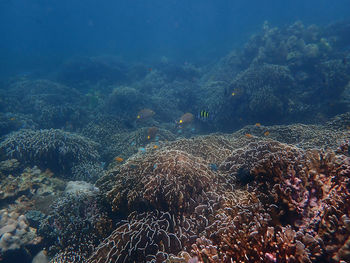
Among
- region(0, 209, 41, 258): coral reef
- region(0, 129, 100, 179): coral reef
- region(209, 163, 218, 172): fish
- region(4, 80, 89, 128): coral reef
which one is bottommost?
region(0, 209, 41, 258): coral reef

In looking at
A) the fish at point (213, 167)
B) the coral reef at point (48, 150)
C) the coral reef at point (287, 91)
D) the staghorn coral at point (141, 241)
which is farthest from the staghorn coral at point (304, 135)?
the coral reef at point (48, 150)

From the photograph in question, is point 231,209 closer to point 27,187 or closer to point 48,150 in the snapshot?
point 27,187

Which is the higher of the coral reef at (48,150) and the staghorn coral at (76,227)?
the coral reef at (48,150)

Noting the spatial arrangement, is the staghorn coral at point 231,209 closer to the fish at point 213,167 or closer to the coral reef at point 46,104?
the fish at point 213,167

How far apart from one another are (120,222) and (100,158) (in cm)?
607

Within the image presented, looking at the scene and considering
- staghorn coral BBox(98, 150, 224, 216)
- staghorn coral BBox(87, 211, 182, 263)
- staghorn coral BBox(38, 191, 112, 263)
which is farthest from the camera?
staghorn coral BBox(38, 191, 112, 263)

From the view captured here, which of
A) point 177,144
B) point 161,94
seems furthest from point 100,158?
point 161,94

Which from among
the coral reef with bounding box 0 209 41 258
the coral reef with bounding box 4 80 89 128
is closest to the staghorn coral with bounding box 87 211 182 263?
the coral reef with bounding box 0 209 41 258

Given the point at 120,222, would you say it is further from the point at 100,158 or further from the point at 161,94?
the point at 161,94

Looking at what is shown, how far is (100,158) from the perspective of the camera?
968 centimetres

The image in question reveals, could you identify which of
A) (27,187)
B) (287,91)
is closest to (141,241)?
(27,187)

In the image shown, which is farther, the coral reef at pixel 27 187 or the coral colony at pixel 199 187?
the coral reef at pixel 27 187

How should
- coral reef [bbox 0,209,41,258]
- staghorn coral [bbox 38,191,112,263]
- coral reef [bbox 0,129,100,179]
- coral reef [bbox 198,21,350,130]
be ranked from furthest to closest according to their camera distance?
coral reef [bbox 198,21,350,130]
coral reef [bbox 0,129,100,179]
coral reef [bbox 0,209,41,258]
staghorn coral [bbox 38,191,112,263]

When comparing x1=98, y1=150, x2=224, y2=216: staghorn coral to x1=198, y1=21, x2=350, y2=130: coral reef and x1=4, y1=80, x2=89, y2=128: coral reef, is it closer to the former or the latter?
x1=198, y1=21, x2=350, y2=130: coral reef
